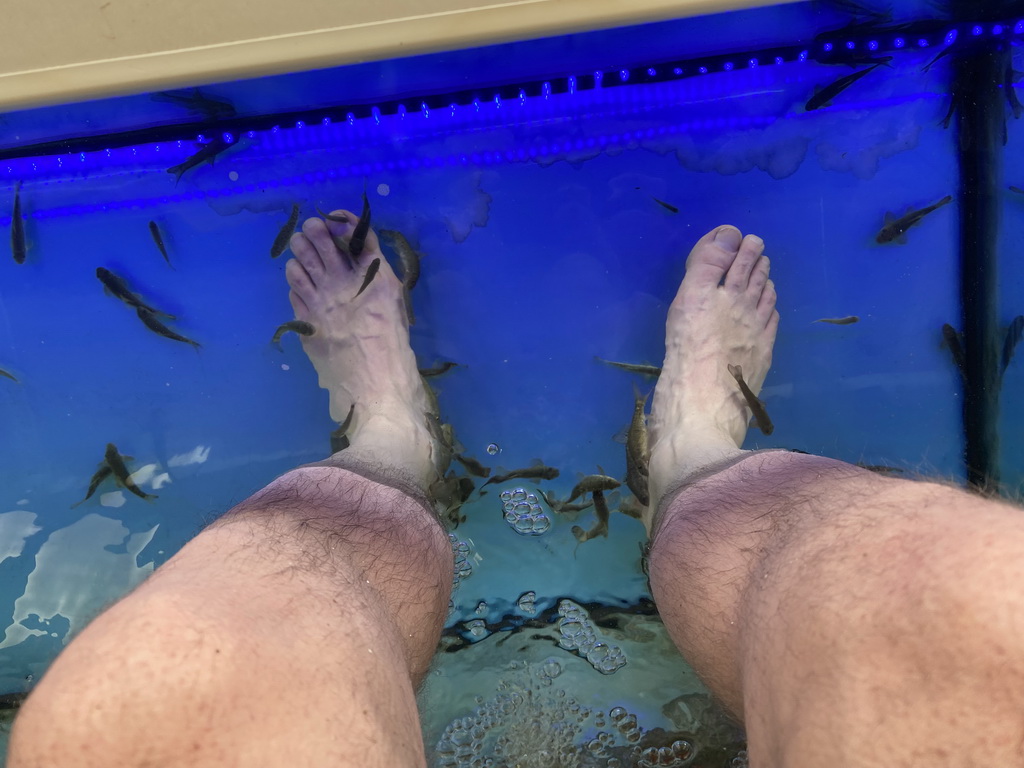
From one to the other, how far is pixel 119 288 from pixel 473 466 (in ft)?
3.73

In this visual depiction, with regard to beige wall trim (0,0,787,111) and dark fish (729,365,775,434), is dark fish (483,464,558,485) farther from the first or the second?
beige wall trim (0,0,787,111)

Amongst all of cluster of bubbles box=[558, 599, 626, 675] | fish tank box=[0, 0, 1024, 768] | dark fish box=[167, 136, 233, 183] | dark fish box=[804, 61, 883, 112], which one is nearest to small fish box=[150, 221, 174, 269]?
fish tank box=[0, 0, 1024, 768]

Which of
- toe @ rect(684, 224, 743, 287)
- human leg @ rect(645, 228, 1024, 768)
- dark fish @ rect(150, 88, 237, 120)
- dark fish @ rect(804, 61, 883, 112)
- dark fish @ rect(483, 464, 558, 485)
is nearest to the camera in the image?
human leg @ rect(645, 228, 1024, 768)

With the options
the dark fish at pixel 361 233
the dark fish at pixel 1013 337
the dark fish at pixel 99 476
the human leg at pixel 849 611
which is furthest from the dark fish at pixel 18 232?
the dark fish at pixel 1013 337

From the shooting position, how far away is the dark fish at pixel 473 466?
2.12m

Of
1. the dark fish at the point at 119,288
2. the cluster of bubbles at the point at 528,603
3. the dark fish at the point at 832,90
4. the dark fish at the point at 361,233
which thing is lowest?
the cluster of bubbles at the point at 528,603

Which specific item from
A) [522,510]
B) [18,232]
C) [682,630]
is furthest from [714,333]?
[18,232]

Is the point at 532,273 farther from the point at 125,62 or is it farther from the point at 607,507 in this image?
the point at 125,62

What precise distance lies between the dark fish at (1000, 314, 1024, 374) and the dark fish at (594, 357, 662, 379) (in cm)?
102

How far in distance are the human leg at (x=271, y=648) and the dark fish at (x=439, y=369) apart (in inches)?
20.9

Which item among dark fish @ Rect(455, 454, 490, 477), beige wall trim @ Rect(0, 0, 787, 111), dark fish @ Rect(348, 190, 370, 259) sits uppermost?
beige wall trim @ Rect(0, 0, 787, 111)

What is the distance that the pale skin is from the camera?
0.81 metres

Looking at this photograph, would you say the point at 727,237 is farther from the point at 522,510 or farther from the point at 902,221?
the point at 522,510

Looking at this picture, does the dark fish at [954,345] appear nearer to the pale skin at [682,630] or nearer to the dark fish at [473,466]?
the pale skin at [682,630]
